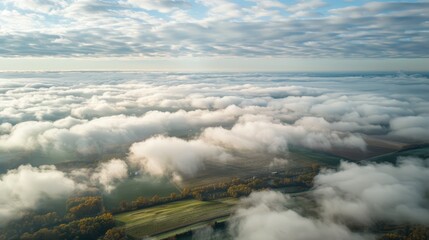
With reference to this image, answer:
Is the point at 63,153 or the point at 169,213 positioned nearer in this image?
the point at 169,213

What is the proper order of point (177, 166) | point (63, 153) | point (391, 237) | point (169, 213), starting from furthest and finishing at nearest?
point (63, 153) → point (177, 166) → point (169, 213) → point (391, 237)

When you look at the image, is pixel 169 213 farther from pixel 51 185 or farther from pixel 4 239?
pixel 51 185

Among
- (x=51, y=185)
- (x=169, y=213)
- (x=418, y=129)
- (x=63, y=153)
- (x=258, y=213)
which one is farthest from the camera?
(x=418, y=129)

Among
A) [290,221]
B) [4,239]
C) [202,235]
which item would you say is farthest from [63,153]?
[290,221]

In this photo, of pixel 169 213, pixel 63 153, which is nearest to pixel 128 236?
pixel 169 213

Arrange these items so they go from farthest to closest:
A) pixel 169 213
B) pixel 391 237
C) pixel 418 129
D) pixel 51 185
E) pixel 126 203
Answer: pixel 418 129, pixel 51 185, pixel 126 203, pixel 169 213, pixel 391 237

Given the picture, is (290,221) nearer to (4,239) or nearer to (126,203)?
(126,203)
